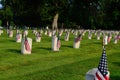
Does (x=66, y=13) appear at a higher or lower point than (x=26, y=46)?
higher

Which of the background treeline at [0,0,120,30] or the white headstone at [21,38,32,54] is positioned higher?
the background treeline at [0,0,120,30]

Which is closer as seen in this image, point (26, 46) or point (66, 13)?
point (26, 46)

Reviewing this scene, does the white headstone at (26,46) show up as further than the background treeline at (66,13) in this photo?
No

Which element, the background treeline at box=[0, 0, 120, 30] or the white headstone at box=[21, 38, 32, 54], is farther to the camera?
the background treeline at box=[0, 0, 120, 30]

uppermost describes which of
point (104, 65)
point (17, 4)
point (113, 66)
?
point (17, 4)

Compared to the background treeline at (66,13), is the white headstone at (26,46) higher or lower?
lower

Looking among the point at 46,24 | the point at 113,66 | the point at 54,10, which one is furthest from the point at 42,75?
the point at 46,24

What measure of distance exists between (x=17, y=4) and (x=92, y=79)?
7749 centimetres

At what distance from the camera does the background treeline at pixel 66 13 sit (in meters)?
86.3

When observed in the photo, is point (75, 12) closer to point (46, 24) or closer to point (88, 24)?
point (88, 24)

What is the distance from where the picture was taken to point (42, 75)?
53.7ft

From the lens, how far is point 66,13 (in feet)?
331

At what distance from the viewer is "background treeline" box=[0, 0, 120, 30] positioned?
8631 centimetres

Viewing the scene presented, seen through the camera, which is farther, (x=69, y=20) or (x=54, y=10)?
(x=69, y=20)
